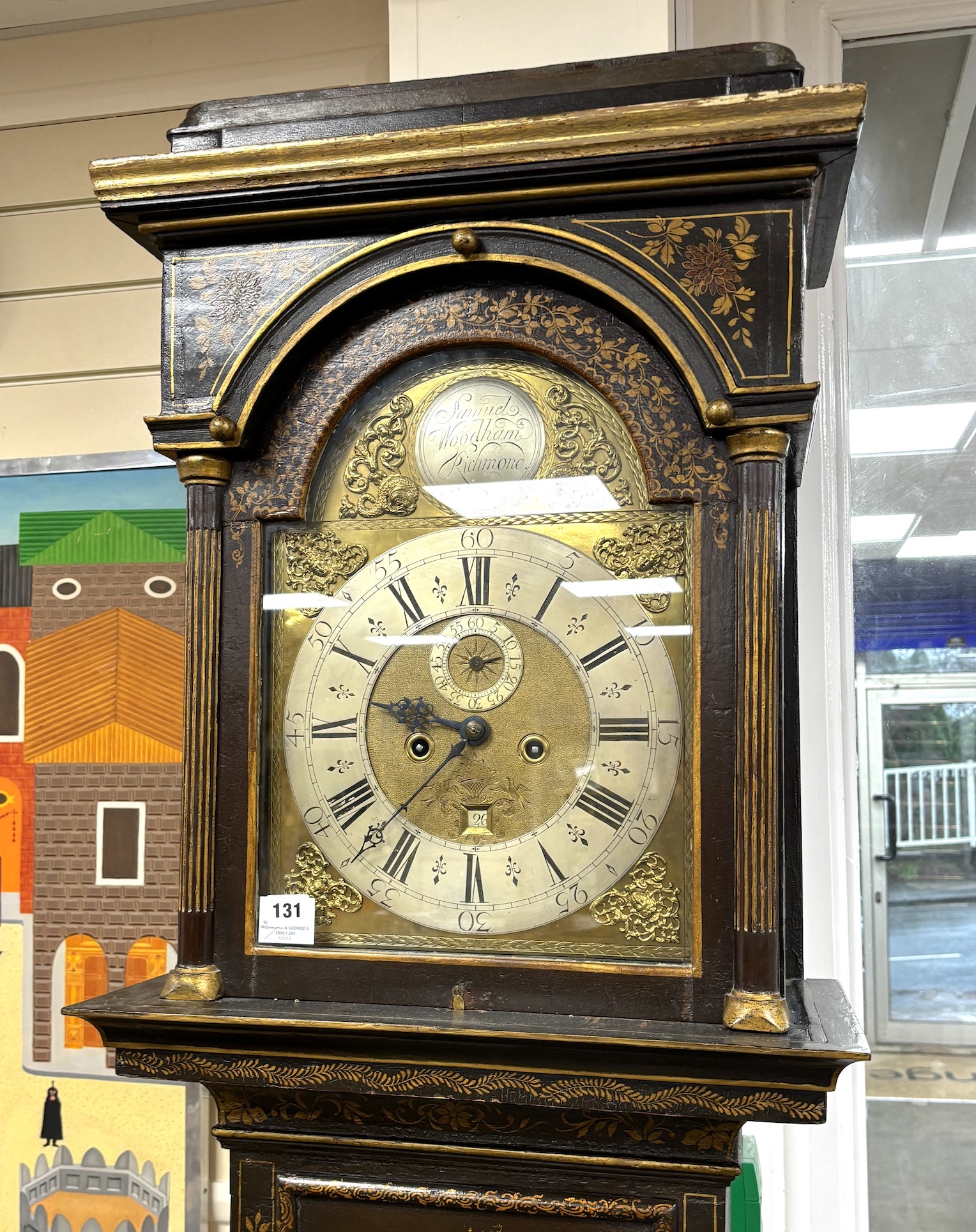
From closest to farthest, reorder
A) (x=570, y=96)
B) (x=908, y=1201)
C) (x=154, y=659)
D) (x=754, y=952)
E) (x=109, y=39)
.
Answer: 1. (x=754, y=952)
2. (x=570, y=96)
3. (x=908, y=1201)
4. (x=154, y=659)
5. (x=109, y=39)

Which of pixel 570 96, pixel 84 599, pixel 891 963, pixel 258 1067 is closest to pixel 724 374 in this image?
pixel 570 96

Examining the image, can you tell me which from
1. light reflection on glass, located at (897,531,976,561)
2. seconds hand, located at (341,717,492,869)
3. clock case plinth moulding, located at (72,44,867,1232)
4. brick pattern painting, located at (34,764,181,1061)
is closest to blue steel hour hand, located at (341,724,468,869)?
seconds hand, located at (341,717,492,869)

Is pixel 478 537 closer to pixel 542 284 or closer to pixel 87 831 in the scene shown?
pixel 542 284

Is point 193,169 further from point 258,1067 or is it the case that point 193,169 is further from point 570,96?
point 258,1067

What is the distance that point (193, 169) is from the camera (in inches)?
56.1

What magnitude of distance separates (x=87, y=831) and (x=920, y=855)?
1.63m

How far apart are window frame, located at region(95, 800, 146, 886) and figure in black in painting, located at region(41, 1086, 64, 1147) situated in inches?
16.9

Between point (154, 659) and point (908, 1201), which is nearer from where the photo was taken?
point (908, 1201)

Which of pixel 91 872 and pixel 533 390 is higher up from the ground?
pixel 533 390

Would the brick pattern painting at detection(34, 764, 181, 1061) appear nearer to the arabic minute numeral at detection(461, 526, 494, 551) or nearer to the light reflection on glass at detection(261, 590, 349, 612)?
the light reflection on glass at detection(261, 590, 349, 612)

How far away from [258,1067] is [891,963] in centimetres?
136

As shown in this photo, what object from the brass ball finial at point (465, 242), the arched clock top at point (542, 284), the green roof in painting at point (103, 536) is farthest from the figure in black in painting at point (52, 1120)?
the brass ball finial at point (465, 242)

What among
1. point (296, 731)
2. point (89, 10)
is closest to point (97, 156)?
point (89, 10)

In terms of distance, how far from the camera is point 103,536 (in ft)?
7.93
